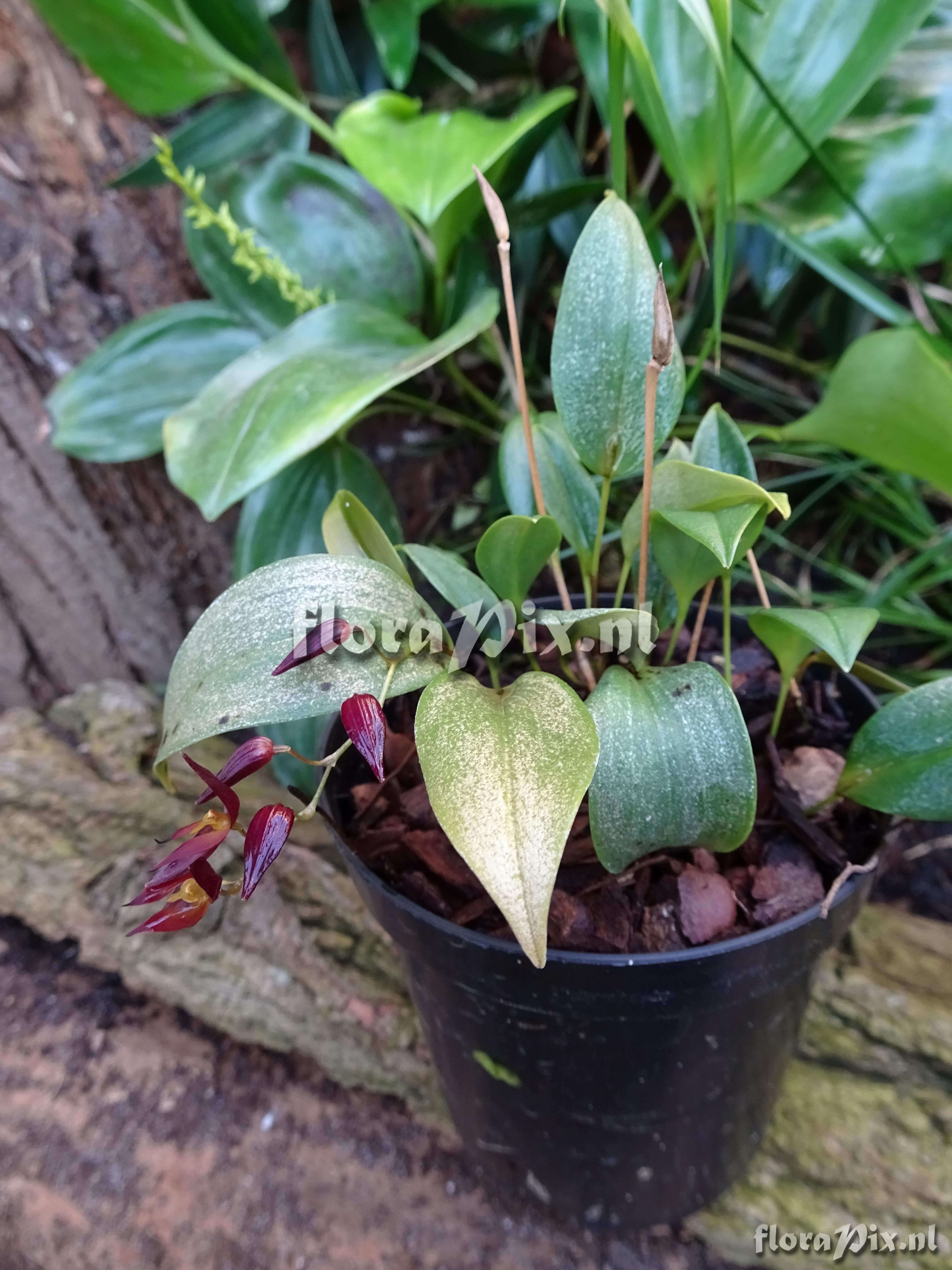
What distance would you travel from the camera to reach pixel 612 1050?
20.0 inches

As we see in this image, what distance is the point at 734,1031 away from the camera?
52 cm

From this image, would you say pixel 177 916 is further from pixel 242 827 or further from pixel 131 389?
pixel 131 389

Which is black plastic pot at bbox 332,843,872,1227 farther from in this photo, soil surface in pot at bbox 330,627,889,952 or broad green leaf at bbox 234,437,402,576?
broad green leaf at bbox 234,437,402,576

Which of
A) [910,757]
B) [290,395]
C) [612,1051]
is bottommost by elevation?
[612,1051]

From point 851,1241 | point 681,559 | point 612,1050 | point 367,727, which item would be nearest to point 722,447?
point 681,559

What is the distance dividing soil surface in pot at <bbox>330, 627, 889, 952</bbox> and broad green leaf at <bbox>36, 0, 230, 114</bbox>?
0.73m

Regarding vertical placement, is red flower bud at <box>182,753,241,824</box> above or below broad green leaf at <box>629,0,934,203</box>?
below

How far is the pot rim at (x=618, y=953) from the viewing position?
42 centimetres

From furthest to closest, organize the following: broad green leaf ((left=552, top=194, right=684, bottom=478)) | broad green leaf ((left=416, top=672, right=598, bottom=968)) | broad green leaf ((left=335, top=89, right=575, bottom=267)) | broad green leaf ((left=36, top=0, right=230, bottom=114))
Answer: broad green leaf ((left=36, top=0, right=230, bottom=114)) → broad green leaf ((left=335, top=89, right=575, bottom=267)) → broad green leaf ((left=552, top=194, right=684, bottom=478)) → broad green leaf ((left=416, top=672, right=598, bottom=968))

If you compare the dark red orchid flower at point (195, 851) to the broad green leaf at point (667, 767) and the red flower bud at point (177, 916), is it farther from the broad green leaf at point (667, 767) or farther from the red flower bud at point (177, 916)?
the broad green leaf at point (667, 767)

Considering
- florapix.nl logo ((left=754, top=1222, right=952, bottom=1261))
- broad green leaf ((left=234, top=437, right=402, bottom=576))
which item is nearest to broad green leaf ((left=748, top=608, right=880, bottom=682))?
broad green leaf ((left=234, top=437, right=402, bottom=576))

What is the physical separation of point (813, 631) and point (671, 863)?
20 cm

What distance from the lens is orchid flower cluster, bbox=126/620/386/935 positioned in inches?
13.5

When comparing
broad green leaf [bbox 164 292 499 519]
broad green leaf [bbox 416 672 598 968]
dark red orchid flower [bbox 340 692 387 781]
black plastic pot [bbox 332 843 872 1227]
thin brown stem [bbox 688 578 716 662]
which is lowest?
black plastic pot [bbox 332 843 872 1227]
